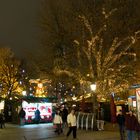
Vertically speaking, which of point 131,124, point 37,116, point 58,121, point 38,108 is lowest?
point 131,124

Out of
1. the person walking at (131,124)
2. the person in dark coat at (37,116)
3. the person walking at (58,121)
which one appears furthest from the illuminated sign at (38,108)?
the person walking at (131,124)

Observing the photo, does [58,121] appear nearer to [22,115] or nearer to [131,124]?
[131,124]

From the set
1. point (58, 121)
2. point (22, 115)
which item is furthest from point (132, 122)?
point (22, 115)

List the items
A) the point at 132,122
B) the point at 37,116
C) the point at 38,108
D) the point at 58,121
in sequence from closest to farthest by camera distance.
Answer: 1. the point at 132,122
2. the point at 58,121
3. the point at 37,116
4. the point at 38,108

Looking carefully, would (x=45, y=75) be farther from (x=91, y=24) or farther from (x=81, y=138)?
(x=81, y=138)

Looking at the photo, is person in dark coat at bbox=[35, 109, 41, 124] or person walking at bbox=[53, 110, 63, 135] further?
person in dark coat at bbox=[35, 109, 41, 124]

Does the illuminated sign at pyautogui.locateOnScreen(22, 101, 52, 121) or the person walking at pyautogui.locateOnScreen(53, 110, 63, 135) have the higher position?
the illuminated sign at pyautogui.locateOnScreen(22, 101, 52, 121)

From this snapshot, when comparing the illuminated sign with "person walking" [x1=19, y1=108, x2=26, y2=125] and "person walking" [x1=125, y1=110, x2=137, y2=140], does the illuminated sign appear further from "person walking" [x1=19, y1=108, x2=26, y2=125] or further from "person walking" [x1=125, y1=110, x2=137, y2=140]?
"person walking" [x1=125, y1=110, x2=137, y2=140]

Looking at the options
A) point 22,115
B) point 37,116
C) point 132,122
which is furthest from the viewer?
point 37,116

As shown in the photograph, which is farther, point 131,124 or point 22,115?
point 22,115

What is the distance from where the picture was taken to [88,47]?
1458 inches

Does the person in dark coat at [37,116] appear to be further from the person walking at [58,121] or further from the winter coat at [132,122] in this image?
the winter coat at [132,122]

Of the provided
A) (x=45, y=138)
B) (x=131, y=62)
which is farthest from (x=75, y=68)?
(x=45, y=138)

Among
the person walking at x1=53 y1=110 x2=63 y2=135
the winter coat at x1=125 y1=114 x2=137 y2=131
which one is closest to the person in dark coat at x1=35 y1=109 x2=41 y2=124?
the person walking at x1=53 y1=110 x2=63 y2=135
